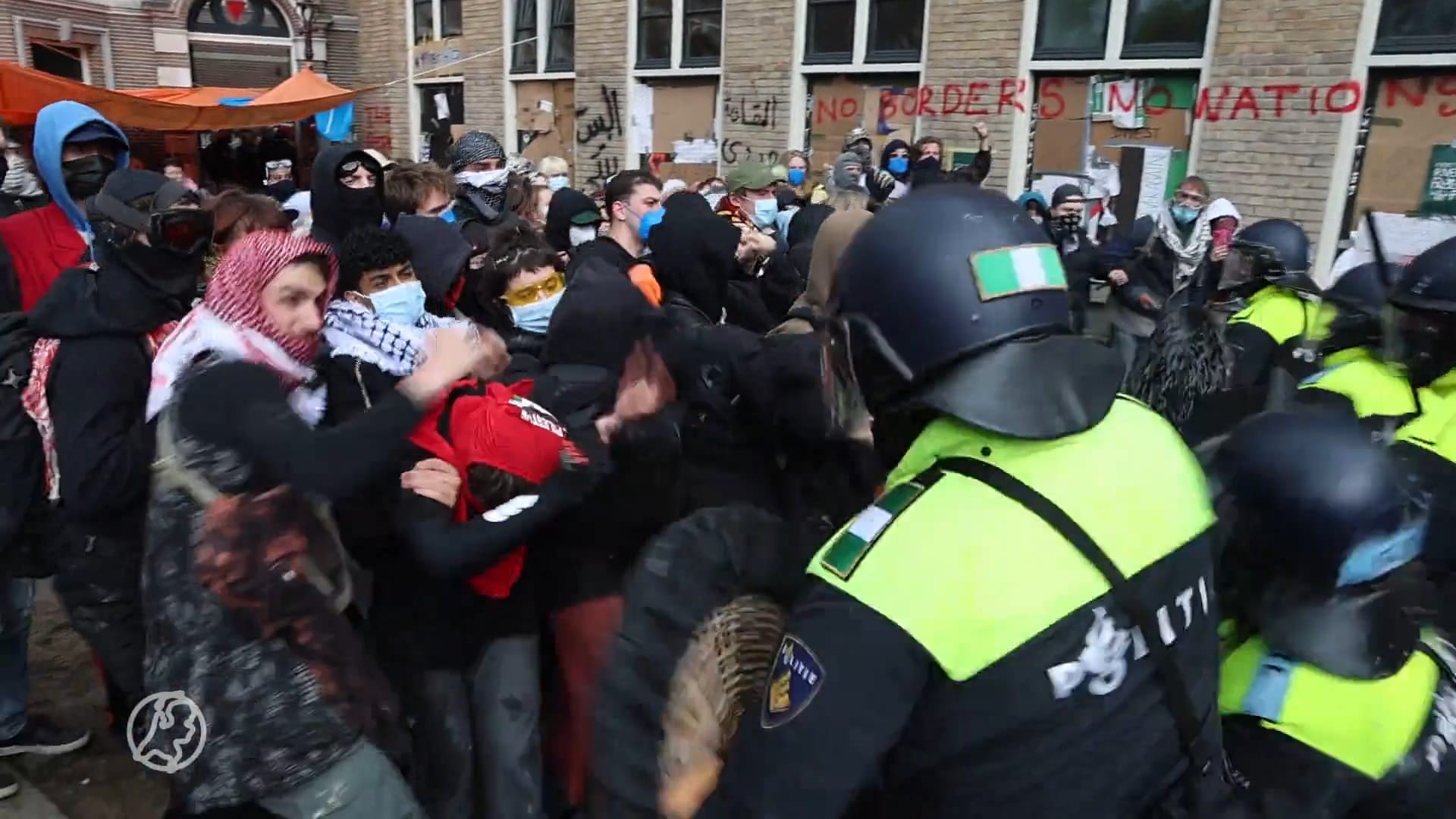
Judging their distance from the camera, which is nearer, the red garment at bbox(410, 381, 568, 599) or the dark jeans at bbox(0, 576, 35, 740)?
the red garment at bbox(410, 381, 568, 599)

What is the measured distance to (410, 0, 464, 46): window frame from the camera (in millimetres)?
17109

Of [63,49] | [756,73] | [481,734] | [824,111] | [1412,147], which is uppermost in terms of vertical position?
[63,49]

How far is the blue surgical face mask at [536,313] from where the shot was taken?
9.26 ft

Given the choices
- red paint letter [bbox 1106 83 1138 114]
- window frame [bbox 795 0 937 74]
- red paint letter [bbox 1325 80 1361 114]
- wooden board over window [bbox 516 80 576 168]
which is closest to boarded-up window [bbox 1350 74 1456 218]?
red paint letter [bbox 1325 80 1361 114]

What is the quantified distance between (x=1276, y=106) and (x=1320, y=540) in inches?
305

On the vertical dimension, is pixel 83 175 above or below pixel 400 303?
above

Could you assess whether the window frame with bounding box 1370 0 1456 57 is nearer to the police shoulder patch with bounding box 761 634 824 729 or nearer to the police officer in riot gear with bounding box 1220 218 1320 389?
the police officer in riot gear with bounding box 1220 218 1320 389

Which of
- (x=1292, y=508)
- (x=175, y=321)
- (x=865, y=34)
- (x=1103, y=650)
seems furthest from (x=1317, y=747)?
(x=865, y=34)

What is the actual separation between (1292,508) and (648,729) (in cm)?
96

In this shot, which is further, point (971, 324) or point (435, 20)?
point (435, 20)

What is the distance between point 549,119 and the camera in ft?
49.5

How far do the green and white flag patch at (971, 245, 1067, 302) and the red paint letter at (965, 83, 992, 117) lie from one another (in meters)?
9.15

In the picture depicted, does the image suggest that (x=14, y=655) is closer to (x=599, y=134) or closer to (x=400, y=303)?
(x=400, y=303)

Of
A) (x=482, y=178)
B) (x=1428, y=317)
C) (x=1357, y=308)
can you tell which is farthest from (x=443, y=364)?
(x=482, y=178)
